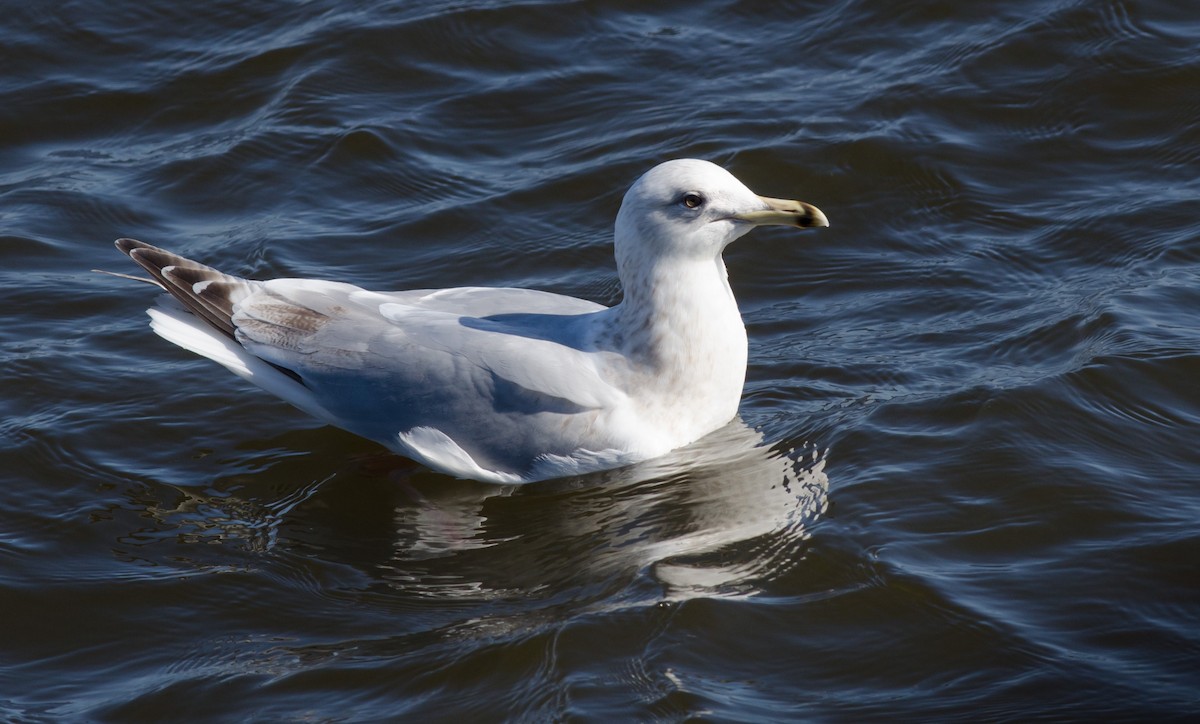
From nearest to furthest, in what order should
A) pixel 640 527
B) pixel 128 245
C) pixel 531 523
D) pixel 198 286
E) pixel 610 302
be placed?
1. pixel 640 527
2. pixel 531 523
3. pixel 198 286
4. pixel 128 245
5. pixel 610 302

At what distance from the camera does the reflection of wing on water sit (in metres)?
5.43

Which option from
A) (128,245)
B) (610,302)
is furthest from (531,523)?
(128,245)

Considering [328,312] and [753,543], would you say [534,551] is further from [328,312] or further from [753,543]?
[328,312]

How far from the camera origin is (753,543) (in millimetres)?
5547

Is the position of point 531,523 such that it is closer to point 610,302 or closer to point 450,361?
point 450,361

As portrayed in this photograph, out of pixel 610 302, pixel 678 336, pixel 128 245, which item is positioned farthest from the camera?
pixel 610 302

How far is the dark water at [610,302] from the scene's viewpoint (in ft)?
16.3

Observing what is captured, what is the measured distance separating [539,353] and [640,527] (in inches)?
31.6

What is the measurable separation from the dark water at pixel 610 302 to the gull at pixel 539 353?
9.0 inches

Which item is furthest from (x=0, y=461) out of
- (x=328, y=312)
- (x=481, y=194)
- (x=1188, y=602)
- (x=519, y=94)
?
(x=1188, y=602)

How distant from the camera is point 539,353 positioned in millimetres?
5957

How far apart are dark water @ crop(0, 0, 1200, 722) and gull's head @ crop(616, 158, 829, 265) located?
87 cm

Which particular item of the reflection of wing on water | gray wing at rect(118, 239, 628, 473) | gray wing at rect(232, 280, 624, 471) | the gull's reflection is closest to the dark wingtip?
gray wing at rect(118, 239, 628, 473)

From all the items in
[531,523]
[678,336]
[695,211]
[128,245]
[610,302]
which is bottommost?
[531,523]
